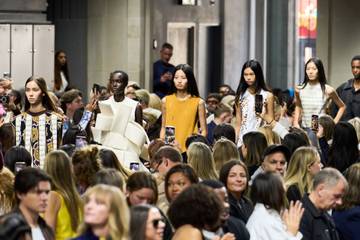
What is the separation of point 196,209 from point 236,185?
290 centimetres

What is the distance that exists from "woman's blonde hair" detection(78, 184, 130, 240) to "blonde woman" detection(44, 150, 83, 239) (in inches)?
117

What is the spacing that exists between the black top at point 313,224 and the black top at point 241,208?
569 mm

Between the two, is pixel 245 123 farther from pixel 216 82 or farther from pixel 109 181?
pixel 216 82

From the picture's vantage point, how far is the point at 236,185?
13.8m

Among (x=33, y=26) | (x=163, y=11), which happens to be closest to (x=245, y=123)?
(x=33, y=26)

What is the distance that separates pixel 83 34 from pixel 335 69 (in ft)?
17.1

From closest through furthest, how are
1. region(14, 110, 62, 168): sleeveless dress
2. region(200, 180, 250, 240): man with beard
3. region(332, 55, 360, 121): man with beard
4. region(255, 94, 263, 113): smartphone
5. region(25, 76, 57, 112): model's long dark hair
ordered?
region(200, 180, 250, 240): man with beard < region(14, 110, 62, 168): sleeveless dress < region(25, 76, 57, 112): model's long dark hair < region(255, 94, 263, 113): smartphone < region(332, 55, 360, 121): man with beard

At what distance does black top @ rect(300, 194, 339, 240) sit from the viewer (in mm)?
13375

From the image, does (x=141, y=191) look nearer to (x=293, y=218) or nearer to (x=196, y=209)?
(x=293, y=218)

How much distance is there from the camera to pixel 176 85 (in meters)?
20.3

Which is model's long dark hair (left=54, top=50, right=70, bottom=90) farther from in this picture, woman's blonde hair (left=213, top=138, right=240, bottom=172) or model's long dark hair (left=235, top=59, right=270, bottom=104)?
woman's blonde hair (left=213, top=138, right=240, bottom=172)

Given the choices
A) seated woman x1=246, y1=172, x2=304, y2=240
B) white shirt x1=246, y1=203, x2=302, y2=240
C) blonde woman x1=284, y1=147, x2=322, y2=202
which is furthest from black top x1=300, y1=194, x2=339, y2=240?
blonde woman x1=284, y1=147, x2=322, y2=202

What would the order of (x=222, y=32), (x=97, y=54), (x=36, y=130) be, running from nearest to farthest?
(x=36, y=130)
(x=97, y=54)
(x=222, y=32)

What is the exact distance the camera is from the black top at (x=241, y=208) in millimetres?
13703
